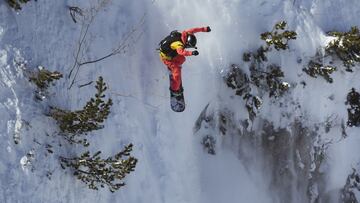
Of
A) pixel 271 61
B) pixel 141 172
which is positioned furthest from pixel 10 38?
pixel 271 61

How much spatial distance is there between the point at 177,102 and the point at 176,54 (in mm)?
1128

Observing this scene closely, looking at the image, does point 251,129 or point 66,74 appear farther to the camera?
point 251,129

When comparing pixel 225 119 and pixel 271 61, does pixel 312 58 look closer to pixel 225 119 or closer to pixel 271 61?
pixel 271 61

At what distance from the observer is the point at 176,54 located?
8961mm

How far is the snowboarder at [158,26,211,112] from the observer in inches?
334

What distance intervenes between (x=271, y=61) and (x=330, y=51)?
1.50 metres

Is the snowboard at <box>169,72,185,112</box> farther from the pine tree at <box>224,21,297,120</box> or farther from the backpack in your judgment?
the pine tree at <box>224,21,297,120</box>

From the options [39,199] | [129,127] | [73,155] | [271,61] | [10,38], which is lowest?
[39,199]

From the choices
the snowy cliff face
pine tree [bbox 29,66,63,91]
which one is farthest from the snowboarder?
pine tree [bbox 29,66,63,91]

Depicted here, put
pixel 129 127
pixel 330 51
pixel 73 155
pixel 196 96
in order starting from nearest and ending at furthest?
pixel 73 155, pixel 129 127, pixel 196 96, pixel 330 51

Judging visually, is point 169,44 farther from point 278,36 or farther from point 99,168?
point 278,36

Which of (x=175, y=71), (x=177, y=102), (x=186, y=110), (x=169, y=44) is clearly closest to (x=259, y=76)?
(x=186, y=110)

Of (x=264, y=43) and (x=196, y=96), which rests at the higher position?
(x=264, y=43)

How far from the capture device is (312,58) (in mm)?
11062
